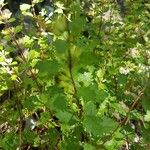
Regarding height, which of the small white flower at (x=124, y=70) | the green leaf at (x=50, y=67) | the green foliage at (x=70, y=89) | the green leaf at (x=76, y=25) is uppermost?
the green leaf at (x=76, y=25)

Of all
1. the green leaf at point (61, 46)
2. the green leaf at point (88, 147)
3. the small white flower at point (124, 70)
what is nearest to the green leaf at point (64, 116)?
the green leaf at point (88, 147)

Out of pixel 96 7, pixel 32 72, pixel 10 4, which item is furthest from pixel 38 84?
pixel 10 4

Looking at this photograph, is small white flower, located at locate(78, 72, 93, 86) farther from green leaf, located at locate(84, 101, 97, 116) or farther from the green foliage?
green leaf, located at locate(84, 101, 97, 116)

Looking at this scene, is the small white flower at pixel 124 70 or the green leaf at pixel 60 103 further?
the small white flower at pixel 124 70

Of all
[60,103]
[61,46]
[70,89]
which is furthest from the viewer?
[70,89]

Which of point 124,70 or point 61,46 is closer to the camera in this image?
point 61,46

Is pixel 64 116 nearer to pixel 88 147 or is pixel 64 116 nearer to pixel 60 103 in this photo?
pixel 60 103

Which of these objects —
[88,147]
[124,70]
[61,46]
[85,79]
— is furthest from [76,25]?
[124,70]

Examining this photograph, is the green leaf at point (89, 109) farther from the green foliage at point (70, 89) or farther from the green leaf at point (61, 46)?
the green leaf at point (61, 46)

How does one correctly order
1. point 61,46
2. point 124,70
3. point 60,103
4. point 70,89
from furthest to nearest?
point 124,70, point 70,89, point 60,103, point 61,46

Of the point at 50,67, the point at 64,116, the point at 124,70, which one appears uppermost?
the point at 50,67

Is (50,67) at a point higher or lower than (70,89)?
higher

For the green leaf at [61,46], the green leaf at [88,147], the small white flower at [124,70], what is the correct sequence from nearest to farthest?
the green leaf at [61,46]
the green leaf at [88,147]
the small white flower at [124,70]
